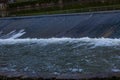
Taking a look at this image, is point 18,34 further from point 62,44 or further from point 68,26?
point 62,44

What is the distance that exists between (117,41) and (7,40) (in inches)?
296

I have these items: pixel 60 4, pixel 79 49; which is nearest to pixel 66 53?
pixel 79 49

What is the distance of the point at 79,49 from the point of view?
1415cm

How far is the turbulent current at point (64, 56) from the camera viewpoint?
10469mm

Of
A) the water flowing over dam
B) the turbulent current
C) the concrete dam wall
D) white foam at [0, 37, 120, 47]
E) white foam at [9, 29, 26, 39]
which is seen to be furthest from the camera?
Answer: white foam at [9, 29, 26, 39]

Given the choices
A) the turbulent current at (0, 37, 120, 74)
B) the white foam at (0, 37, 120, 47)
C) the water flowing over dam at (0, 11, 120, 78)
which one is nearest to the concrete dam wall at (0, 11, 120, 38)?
the water flowing over dam at (0, 11, 120, 78)

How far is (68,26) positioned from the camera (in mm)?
19359

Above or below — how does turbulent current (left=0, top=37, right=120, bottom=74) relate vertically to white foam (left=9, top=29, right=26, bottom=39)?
above

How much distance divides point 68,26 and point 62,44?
3581 mm

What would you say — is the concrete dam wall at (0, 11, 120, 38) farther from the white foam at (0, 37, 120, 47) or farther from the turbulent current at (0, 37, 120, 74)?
the turbulent current at (0, 37, 120, 74)

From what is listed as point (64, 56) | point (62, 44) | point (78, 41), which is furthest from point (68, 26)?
point (64, 56)

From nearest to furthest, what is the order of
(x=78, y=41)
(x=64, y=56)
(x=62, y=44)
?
(x=64, y=56) → (x=62, y=44) → (x=78, y=41)

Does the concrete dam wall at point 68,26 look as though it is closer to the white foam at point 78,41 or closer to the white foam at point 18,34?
the white foam at point 18,34

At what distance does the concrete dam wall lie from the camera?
56.1 ft
